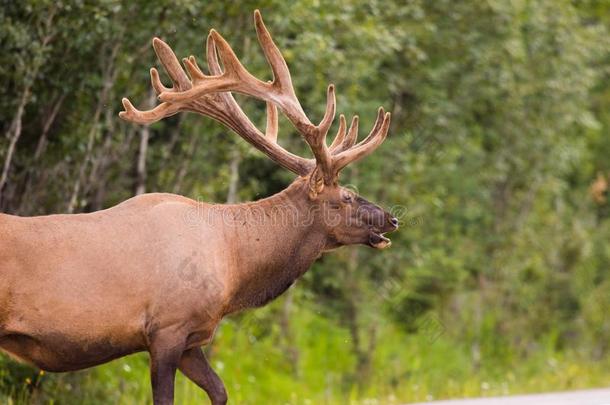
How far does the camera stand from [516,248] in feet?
57.7

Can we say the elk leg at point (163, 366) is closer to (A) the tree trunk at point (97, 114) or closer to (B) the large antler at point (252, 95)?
(B) the large antler at point (252, 95)

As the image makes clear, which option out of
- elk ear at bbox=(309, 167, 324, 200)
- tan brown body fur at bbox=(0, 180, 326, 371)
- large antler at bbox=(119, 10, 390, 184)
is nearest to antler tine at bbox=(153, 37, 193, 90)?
large antler at bbox=(119, 10, 390, 184)

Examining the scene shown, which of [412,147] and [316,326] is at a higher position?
[412,147]

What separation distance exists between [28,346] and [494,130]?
438 inches

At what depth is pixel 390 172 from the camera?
46.6 feet

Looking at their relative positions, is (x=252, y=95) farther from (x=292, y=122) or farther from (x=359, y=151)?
(x=359, y=151)

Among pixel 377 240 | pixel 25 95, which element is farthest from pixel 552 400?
pixel 25 95

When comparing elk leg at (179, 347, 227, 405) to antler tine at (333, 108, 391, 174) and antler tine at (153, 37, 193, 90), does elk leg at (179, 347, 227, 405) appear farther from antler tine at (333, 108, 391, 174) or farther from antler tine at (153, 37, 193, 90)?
antler tine at (153, 37, 193, 90)

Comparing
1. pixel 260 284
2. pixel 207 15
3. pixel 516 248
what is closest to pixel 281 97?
pixel 260 284

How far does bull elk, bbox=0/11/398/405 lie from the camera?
21.7 feet

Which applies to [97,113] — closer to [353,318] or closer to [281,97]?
[281,97]

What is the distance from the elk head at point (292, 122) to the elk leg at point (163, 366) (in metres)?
1.48

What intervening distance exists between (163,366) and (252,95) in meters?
2.02

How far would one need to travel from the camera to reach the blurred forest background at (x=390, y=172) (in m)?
10.0
